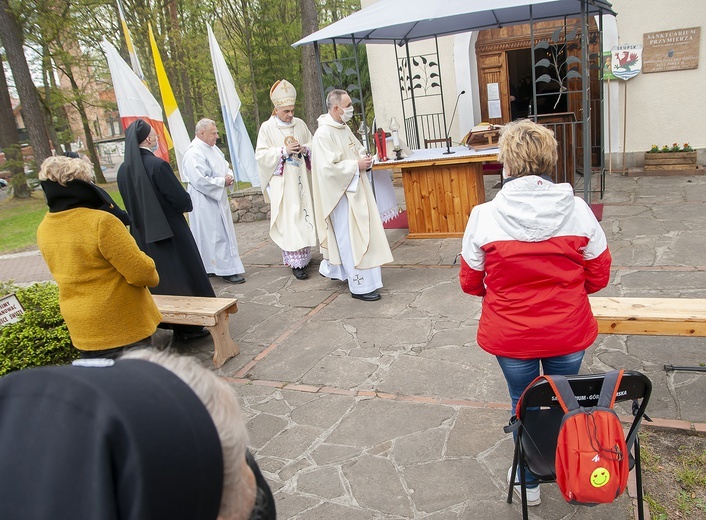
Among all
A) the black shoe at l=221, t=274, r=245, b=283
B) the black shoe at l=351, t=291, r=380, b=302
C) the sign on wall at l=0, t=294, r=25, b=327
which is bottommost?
the black shoe at l=351, t=291, r=380, b=302

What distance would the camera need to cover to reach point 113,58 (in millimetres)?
6332

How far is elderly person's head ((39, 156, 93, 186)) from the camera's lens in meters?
3.17

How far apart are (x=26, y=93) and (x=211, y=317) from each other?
13.6 m

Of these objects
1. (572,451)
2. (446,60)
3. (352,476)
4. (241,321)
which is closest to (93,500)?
(572,451)

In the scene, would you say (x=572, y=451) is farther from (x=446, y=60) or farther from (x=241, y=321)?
(x=446, y=60)

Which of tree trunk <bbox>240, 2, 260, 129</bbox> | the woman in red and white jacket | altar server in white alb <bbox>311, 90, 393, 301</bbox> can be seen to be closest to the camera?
the woman in red and white jacket

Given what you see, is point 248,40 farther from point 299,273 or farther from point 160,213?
point 160,213

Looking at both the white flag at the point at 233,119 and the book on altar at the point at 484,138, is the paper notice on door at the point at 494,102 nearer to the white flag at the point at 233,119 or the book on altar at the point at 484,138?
the book on altar at the point at 484,138

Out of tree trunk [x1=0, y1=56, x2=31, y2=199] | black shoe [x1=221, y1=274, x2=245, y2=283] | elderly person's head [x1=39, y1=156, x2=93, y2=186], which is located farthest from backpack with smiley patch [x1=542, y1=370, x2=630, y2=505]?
tree trunk [x1=0, y1=56, x2=31, y2=199]

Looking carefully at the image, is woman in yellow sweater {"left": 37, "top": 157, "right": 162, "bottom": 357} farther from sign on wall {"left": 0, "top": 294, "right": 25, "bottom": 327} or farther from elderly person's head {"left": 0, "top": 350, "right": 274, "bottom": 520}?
elderly person's head {"left": 0, "top": 350, "right": 274, "bottom": 520}

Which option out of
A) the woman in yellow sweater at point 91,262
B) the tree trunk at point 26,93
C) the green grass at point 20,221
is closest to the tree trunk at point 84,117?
the green grass at point 20,221

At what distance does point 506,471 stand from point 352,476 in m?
0.81

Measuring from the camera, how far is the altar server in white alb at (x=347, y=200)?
5.53 metres

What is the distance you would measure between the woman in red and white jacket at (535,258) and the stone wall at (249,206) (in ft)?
25.7
